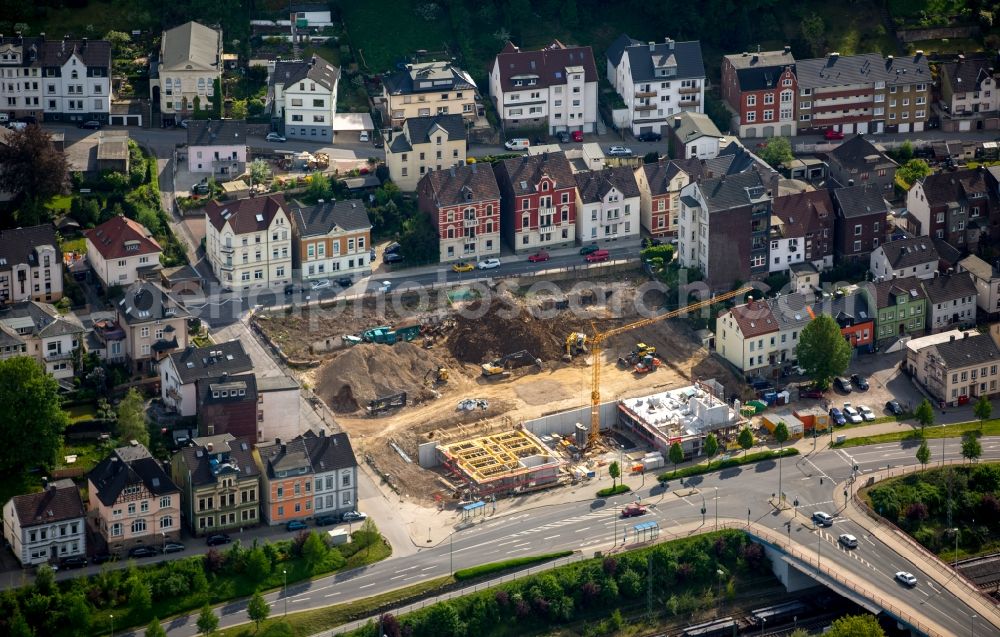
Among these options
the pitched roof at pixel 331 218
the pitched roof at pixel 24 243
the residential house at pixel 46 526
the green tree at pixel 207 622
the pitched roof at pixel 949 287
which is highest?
the pitched roof at pixel 331 218

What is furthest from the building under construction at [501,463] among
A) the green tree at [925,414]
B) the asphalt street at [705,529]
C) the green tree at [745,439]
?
the green tree at [925,414]

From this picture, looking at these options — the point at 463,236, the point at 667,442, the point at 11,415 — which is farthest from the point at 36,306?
the point at 667,442

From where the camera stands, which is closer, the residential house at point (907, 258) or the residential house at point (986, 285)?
the residential house at point (986, 285)

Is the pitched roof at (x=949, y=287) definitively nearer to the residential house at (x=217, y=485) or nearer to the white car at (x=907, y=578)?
the white car at (x=907, y=578)

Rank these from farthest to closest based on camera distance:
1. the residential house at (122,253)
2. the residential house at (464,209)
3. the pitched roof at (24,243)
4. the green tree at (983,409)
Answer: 1. the residential house at (464,209)
2. the residential house at (122,253)
3. the pitched roof at (24,243)
4. the green tree at (983,409)

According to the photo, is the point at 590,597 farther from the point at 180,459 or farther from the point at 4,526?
the point at 4,526

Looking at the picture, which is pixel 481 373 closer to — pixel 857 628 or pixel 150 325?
pixel 150 325

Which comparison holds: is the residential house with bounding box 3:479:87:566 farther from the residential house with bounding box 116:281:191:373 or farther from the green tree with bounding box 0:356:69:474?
the residential house with bounding box 116:281:191:373
